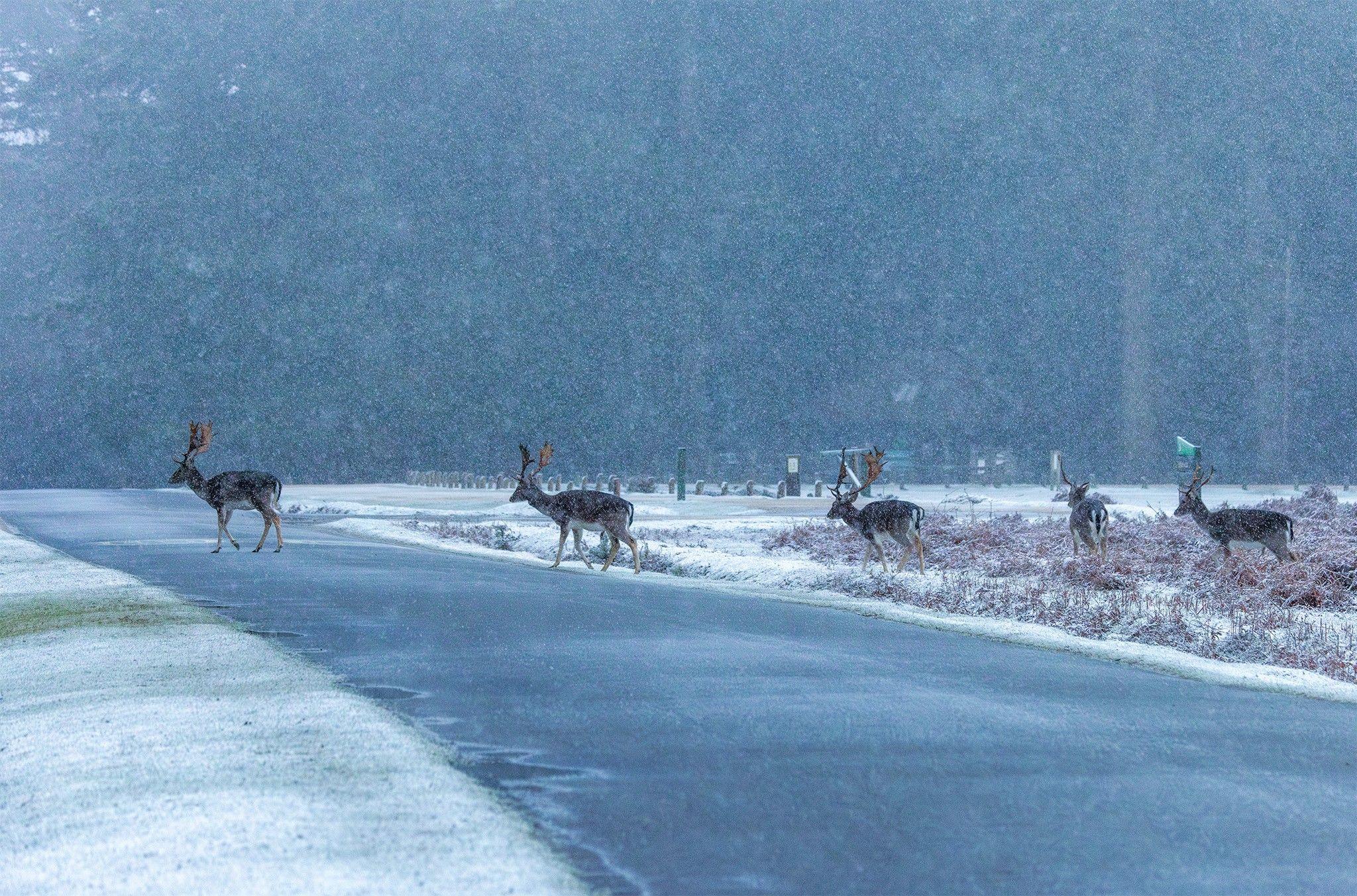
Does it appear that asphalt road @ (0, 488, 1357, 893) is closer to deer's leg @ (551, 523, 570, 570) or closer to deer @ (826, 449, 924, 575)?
deer @ (826, 449, 924, 575)

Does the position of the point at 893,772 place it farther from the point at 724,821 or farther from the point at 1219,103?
the point at 1219,103

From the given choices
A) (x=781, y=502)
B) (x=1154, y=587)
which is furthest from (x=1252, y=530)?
(x=781, y=502)

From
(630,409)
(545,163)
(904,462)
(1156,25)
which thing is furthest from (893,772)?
(545,163)

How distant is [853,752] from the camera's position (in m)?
8.08

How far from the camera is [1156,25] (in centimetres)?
10750

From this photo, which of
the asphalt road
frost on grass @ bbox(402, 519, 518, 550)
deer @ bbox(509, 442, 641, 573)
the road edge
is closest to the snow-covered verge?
the asphalt road

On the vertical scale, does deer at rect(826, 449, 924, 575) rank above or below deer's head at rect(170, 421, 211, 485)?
below

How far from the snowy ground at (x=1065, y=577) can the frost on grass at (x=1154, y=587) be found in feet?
0.11

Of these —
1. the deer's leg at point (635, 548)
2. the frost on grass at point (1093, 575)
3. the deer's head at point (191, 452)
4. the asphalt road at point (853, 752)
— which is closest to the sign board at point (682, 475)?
the frost on grass at point (1093, 575)

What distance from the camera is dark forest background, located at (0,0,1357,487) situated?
99.6 metres

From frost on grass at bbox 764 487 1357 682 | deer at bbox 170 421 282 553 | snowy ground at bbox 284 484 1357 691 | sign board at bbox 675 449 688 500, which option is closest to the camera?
snowy ground at bbox 284 484 1357 691

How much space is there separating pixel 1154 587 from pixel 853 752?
1260 centimetres

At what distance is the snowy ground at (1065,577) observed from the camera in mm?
13734

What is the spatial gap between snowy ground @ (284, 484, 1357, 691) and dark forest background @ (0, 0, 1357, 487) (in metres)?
52.6
